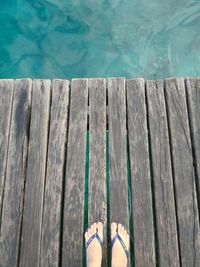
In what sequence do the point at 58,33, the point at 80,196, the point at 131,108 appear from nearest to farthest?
the point at 80,196, the point at 131,108, the point at 58,33

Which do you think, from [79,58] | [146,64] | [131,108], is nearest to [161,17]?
[146,64]

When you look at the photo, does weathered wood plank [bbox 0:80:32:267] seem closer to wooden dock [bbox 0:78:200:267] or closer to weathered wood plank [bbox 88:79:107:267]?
wooden dock [bbox 0:78:200:267]

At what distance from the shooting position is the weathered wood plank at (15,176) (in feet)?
7.73

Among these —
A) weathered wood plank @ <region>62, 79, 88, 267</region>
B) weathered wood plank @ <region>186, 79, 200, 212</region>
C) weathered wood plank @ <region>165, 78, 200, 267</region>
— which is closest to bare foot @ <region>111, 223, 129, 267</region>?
weathered wood plank @ <region>62, 79, 88, 267</region>

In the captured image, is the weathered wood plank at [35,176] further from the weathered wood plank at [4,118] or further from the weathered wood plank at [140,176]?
the weathered wood plank at [140,176]

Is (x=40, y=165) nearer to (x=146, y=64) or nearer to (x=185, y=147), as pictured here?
(x=185, y=147)

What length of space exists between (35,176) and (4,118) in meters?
0.55

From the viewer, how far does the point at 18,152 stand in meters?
2.61

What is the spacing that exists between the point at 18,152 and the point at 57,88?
0.60m

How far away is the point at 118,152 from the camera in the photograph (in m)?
2.59

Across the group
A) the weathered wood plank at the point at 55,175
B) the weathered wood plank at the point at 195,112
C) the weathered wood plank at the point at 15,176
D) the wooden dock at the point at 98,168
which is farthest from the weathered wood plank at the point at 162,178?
the weathered wood plank at the point at 15,176

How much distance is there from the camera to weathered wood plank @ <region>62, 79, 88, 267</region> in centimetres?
233

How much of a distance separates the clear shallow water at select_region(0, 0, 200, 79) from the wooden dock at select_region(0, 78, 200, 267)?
122cm

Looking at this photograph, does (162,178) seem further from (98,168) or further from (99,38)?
(99,38)
